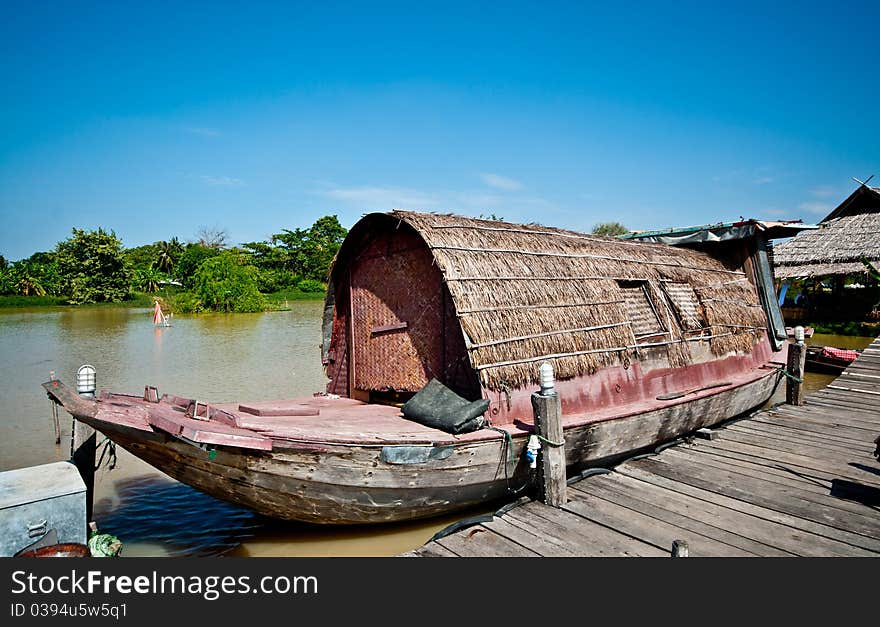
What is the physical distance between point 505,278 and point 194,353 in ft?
48.6

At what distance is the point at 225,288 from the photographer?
34.4m

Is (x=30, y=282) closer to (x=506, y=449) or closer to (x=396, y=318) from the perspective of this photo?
(x=396, y=318)

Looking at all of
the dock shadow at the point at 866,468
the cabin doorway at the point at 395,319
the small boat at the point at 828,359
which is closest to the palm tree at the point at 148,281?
the cabin doorway at the point at 395,319

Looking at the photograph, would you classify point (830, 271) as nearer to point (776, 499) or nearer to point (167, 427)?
point (776, 499)

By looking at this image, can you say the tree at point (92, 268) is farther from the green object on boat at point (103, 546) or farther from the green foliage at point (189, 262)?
the green object on boat at point (103, 546)

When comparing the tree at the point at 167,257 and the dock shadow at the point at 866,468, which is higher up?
the tree at the point at 167,257

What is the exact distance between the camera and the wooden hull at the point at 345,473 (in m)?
4.02

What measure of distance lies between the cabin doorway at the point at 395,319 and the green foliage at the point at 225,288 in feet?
99.6

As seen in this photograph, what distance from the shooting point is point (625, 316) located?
6477 mm

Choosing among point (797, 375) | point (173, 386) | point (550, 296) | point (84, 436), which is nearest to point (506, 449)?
point (550, 296)

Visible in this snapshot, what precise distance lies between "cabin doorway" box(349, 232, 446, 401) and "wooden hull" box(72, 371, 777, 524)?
1369mm

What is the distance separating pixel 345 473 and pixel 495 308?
2.15 meters

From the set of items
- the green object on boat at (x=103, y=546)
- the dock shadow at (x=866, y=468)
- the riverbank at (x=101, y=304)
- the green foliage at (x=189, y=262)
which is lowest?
the dock shadow at (x=866, y=468)

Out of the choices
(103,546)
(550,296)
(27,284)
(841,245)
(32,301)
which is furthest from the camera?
(27,284)
